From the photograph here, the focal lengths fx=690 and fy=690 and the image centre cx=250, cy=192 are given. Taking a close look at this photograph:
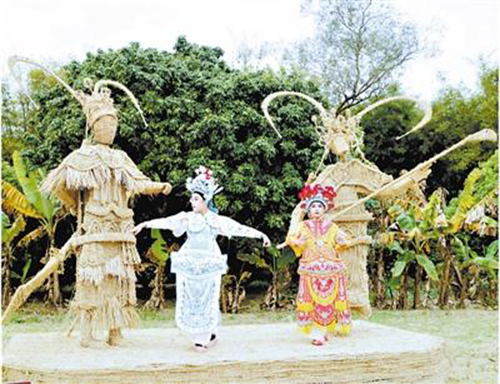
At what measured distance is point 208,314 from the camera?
5715 mm

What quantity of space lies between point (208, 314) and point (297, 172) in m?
5.20

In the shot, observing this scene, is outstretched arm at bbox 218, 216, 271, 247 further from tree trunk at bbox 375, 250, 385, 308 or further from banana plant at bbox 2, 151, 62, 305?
tree trunk at bbox 375, 250, 385, 308

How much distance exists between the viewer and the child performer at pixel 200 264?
18.6ft

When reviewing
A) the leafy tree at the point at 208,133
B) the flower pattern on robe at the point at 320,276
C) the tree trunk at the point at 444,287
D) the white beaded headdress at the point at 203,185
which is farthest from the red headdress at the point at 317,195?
the tree trunk at the point at 444,287

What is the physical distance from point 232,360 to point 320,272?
4.17 feet

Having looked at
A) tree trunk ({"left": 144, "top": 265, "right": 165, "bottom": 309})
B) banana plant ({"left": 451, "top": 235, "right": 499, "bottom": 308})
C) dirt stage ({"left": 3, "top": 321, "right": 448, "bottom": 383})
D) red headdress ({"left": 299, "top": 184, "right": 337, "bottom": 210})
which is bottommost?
dirt stage ({"left": 3, "top": 321, "right": 448, "bottom": 383})

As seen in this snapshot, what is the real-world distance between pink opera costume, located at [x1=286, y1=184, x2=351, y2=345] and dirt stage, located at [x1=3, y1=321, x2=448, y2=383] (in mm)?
184

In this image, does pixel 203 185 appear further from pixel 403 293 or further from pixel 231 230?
pixel 403 293

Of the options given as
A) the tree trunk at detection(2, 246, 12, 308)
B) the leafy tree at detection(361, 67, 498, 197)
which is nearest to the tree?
the leafy tree at detection(361, 67, 498, 197)

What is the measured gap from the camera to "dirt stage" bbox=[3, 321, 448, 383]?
5.00 m

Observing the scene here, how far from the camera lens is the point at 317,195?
621 centimetres

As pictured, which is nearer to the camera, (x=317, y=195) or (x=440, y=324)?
(x=317, y=195)

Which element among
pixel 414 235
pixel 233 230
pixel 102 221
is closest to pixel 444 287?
pixel 414 235

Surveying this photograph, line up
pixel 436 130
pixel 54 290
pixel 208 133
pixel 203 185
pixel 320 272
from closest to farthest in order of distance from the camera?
pixel 203 185 < pixel 320 272 < pixel 208 133 < pixel 54 290 < pixel 436 130
